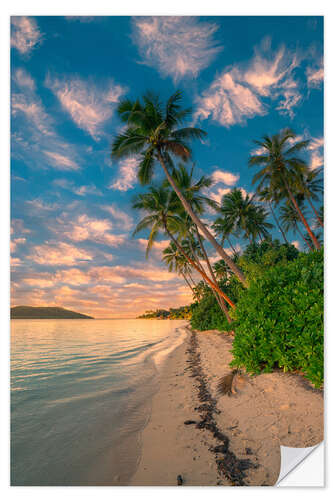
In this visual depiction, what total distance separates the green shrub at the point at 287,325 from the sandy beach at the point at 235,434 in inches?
10.9

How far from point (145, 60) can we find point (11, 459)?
22.0ft

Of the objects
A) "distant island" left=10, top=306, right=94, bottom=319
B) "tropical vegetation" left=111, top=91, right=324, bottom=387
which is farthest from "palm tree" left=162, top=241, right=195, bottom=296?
"distant island" left=10, top=306, right=94, bottom=319

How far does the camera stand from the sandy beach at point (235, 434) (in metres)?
2.32

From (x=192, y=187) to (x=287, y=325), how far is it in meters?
9.20

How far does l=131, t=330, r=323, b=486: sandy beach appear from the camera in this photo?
2318 millimetres

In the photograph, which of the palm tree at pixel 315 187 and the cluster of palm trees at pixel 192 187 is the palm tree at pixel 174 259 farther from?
the palm tree at pixel 315 187

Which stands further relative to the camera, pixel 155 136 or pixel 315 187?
pixel 155 136

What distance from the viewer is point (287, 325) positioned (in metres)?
3.36

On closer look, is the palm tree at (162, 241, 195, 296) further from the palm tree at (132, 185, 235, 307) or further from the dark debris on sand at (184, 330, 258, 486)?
the dark debris on sand at (184, 330, 258, 486)

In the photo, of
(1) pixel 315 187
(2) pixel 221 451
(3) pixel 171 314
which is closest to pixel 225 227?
(1) pixel 315 187

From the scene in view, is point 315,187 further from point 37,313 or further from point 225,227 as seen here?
point 225,227

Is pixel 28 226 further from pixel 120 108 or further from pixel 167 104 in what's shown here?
pixel 167 104

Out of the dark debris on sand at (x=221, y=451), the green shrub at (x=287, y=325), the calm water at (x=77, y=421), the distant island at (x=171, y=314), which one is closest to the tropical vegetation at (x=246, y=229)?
the green shrub at (x=287, y=325)
